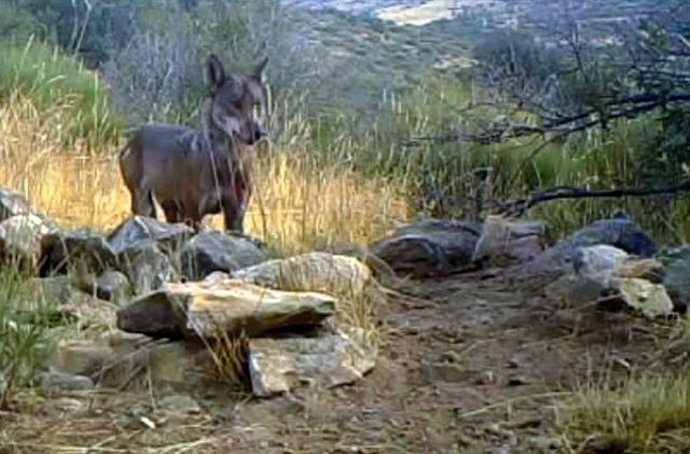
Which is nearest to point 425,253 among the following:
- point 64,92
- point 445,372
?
point 445,372

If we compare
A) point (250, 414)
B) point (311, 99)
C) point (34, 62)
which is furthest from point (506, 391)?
point (311, 99)

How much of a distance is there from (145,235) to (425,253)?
1019 mm

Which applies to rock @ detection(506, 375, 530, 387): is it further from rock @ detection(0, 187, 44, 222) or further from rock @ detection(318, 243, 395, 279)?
rock @ detection(0, 187, 44, 222)

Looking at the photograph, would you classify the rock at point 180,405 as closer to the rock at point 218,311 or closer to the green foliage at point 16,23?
the rock at point 218,311

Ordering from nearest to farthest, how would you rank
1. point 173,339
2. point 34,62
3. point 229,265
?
point 173,339 < point 229,265 < point 34,62

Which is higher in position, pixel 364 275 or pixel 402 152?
pixel 364 275

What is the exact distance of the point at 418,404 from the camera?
10.8 feet

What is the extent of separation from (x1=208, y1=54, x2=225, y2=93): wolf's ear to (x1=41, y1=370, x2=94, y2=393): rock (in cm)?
294

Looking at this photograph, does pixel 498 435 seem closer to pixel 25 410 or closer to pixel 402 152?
pixel 25 410

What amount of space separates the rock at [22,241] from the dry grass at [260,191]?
2.77 ft

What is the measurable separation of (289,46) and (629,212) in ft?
30.3

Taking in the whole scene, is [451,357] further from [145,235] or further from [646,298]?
[145,235]

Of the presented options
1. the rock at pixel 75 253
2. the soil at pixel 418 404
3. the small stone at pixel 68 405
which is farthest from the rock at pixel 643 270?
the rock at pixel 75 253

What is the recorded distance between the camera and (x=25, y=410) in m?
3.22
